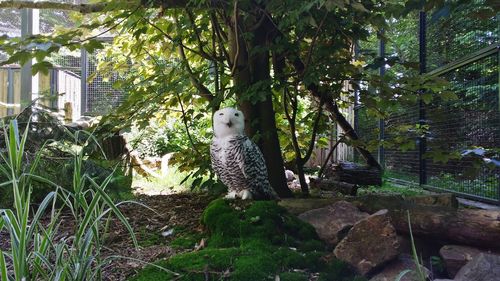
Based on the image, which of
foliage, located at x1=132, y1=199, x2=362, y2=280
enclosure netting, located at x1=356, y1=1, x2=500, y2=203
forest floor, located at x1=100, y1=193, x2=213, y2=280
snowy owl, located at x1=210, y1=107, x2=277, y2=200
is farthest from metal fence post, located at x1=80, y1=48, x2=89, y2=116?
foliage, located at x1=132, y1=199, x2=362, y2=280

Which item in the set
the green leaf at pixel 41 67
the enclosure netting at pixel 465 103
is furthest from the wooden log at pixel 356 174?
→ the green leaf at pixel 41 67

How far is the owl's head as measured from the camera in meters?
2.79

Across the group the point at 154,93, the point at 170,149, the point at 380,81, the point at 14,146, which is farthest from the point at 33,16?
the point at 14,146

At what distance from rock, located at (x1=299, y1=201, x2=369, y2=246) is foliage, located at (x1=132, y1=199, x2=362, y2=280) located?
6 centimetres

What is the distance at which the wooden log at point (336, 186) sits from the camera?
192 inches

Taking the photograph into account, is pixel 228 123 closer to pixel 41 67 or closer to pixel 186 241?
pixel 186 241

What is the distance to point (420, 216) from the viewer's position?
2.39 m

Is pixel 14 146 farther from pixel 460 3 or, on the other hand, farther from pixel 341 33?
pixel 341 33

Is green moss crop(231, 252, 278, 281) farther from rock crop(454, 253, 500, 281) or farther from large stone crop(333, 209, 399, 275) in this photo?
rock crop(454, 253, 500, 281)

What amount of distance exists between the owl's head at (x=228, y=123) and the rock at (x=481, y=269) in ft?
4.76

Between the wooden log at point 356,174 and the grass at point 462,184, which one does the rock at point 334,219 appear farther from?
the wooden log at point 356,174

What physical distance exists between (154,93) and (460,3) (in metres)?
2.36

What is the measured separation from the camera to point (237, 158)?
280 cm

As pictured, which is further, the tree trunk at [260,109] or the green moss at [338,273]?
the tree trunk at [260,109]
